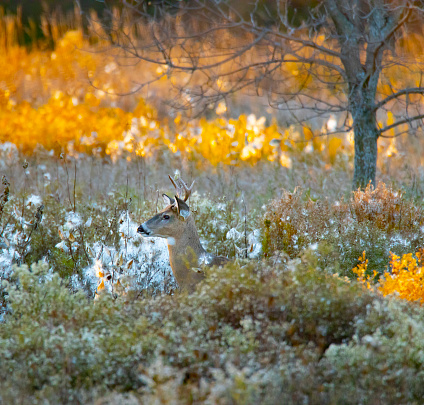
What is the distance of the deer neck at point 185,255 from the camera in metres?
4.78

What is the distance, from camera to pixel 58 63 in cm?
1488

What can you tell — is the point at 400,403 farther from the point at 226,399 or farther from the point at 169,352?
the point at 169,352

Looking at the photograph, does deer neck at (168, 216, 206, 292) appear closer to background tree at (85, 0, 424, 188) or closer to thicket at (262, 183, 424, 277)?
thicket at (262, 183, 424, 277)

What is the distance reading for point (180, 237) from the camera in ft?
16.2

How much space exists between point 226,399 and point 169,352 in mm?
627

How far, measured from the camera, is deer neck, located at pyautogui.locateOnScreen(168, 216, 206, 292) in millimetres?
4777

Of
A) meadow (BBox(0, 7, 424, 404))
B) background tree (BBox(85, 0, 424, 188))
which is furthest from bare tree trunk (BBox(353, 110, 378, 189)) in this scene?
meadow (BBox(0, 7, 424, 404))

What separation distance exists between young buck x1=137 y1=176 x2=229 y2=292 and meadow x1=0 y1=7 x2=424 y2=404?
0.31 m

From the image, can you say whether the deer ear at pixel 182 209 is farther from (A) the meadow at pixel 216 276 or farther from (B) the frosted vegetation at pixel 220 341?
(B) the frosted vegetation at pixel 220 341

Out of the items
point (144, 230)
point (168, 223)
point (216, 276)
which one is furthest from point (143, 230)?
point (216, 276)

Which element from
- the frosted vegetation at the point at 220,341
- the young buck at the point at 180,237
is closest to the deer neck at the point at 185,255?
the young buck at the point at 180,237

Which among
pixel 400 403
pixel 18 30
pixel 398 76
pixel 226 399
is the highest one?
pixel 18 30

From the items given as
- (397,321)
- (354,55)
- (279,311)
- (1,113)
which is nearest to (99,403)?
(279,311)

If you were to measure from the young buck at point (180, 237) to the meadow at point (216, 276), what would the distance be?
0.31m
